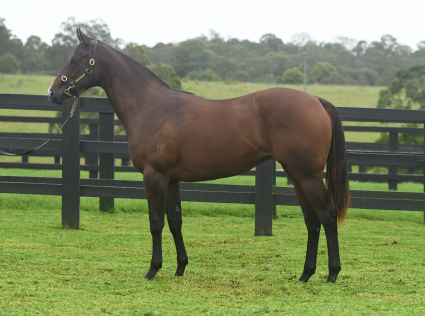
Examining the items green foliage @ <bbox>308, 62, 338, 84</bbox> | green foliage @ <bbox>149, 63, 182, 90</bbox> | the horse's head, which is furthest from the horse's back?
green foliage @ <bbox>308, 62, 338, 84</bbox>

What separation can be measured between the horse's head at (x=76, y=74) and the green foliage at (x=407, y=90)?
30945 mm

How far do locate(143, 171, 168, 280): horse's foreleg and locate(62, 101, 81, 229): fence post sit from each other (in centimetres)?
239

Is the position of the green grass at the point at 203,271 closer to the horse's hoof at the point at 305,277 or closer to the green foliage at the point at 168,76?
the horse's hoof at the point at 305,277

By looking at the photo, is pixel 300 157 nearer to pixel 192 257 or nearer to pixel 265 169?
pixel 192 257

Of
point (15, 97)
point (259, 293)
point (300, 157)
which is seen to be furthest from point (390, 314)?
point (15, 97)

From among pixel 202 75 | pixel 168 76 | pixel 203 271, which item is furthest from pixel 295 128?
pixel 202 75

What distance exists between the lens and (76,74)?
410 cm

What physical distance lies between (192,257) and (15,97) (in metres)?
3.42

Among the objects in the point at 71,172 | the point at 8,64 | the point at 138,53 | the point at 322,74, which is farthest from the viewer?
the point at 322,74

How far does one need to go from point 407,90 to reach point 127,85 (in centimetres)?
3255

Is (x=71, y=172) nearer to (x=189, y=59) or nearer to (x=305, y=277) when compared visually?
(x=305, y=277)

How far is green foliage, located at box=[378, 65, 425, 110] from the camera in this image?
32.0 meters

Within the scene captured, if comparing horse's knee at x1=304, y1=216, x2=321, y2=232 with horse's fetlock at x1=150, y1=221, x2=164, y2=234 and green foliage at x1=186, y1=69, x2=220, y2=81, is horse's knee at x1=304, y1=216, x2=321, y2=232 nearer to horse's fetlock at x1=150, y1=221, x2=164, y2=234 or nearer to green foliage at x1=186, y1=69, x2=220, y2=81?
horse's fetlock at x1=150, y1=221, x2=164, y2=234

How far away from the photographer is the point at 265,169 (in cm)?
574
